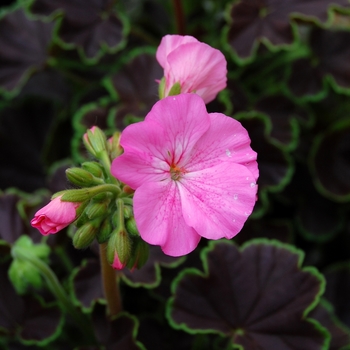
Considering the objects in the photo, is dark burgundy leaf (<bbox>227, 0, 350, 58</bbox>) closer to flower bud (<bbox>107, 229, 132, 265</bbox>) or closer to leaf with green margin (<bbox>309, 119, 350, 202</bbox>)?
leaf with green margin (<bbox>309, 119, 350, 202</bbox>)

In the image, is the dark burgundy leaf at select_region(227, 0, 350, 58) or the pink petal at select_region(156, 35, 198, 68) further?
the dark burgundy leaf at select_region(227, 0, 350, 58)

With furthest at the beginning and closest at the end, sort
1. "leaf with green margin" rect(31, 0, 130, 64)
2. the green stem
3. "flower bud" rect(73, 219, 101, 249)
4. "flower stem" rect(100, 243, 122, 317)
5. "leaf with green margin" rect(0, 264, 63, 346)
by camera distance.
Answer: "leaf with green margin" rect(31, 0, 130, 64) < "leaf with green margin" rect(0, 264, 63, 346) < the green stem < "flower stem" rect(100, 243, 122, 317) < "flower bud" rect(73, 219, 101, 249)

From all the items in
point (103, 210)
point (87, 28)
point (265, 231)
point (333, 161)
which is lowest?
point (265, 231)

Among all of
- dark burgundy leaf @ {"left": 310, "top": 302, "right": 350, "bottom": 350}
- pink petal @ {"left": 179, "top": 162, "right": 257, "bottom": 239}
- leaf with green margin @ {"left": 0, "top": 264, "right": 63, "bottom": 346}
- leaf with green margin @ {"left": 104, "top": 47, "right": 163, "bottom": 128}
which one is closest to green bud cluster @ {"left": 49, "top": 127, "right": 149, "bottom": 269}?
pink petal @ {"left": 179, "top": 162, "right": 257, "bottom": 239}

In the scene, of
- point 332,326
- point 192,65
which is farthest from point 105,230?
point 332,326

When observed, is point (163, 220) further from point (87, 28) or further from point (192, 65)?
point (87, 28)

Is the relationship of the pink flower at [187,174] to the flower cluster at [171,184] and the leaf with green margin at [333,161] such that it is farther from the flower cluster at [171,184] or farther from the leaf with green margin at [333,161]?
the leaf with green margin at [333,161]

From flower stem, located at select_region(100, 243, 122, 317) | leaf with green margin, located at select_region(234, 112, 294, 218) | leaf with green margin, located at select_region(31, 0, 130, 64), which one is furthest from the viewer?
leaf with green margin, located at select_region(31, 0, 130, 64)

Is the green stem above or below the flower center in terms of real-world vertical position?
below
